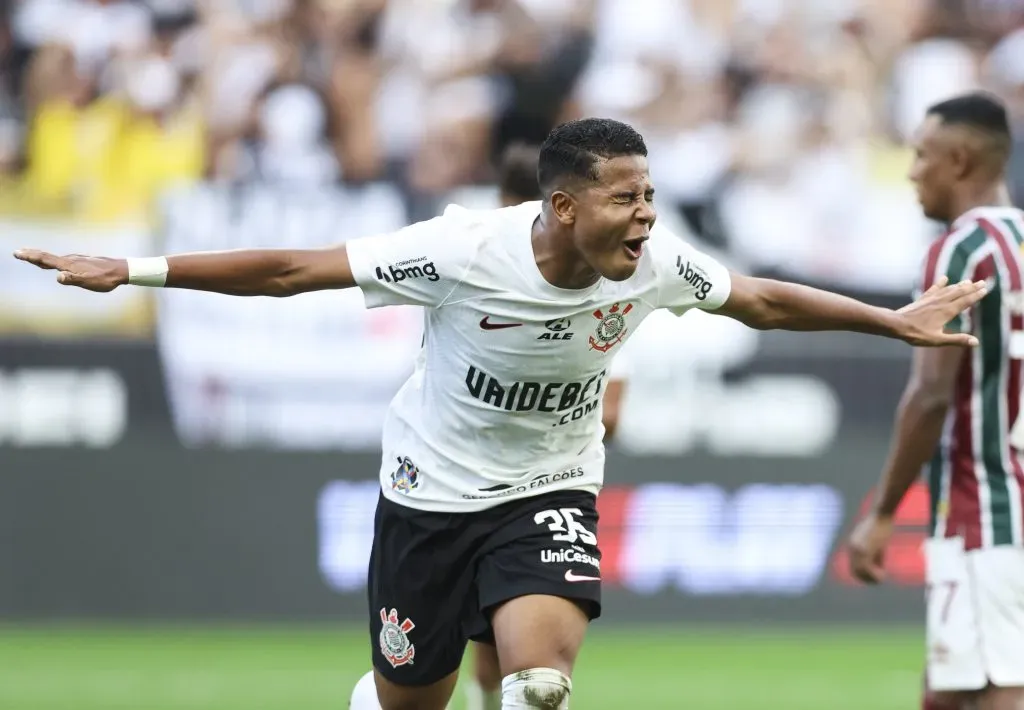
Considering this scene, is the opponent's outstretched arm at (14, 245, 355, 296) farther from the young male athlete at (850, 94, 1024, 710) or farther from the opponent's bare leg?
the young male athlete at (850, 94, 1024, 710)

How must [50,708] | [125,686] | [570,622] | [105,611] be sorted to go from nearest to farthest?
[570,622], [50,708], [125,686], [105,611]

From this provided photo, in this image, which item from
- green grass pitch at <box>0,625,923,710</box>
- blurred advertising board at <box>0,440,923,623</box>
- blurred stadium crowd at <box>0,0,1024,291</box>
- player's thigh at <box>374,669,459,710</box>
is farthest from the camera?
blurred stadium crowd at <box>0,0,1024,291</box>

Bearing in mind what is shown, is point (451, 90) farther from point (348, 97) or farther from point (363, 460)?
point (363, 460)

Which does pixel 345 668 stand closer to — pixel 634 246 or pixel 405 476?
pixel 405 476

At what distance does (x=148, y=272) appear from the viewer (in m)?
5.46

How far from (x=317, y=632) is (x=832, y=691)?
3800 mm

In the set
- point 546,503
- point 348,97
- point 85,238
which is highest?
point 348,97

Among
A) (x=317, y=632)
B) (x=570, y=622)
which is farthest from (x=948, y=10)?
(x=570, y=622)

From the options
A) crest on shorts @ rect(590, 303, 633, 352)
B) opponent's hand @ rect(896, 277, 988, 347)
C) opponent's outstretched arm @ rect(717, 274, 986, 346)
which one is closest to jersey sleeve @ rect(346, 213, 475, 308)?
crest on shorts @ rect(590, 303, 633, 352)

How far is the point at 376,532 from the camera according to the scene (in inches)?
244

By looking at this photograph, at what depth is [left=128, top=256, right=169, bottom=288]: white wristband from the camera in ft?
17.9

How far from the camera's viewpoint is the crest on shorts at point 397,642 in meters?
6.00

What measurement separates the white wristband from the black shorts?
1.23 meters

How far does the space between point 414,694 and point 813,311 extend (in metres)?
1.95
